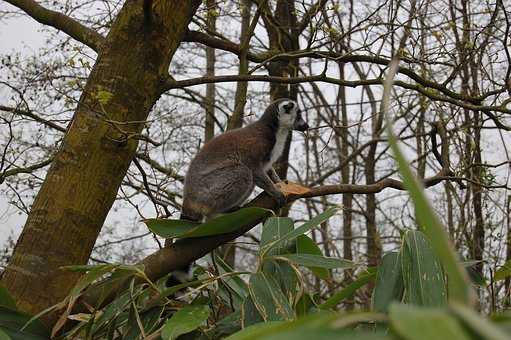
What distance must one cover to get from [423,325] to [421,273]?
3.83 feet

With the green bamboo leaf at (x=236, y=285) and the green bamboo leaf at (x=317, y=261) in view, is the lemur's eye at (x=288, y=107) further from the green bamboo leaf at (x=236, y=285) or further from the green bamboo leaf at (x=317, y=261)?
the green bamboo leaf at (x=317, y=261)

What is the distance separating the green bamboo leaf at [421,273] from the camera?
4.85 feet

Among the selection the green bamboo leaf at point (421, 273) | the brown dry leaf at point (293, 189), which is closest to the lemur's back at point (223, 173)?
the brown dry leaf at point (293, 189)

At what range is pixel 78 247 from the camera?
216 centimetres

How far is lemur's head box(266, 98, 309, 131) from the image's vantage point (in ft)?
13.4

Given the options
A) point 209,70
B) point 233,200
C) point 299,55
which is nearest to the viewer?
→ point 299,55

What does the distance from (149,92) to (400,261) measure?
1168mm

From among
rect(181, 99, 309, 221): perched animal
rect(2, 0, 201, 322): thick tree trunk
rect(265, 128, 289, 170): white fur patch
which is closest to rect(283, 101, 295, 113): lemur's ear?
rect(265, 128, 289, 170): white fur patch

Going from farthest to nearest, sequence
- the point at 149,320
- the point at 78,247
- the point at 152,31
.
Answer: the point at 152,31 < the point at 78,247 < the point at 149,320

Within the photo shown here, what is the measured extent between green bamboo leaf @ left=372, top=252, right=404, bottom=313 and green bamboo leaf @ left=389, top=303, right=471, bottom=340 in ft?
3.76

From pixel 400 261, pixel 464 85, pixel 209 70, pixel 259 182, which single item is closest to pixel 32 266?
pixel 400 261

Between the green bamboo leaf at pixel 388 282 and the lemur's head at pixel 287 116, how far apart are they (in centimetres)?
241

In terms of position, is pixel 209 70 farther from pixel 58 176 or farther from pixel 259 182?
pixel 58 176

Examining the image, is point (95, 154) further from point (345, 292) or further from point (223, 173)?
point (223, 173)
